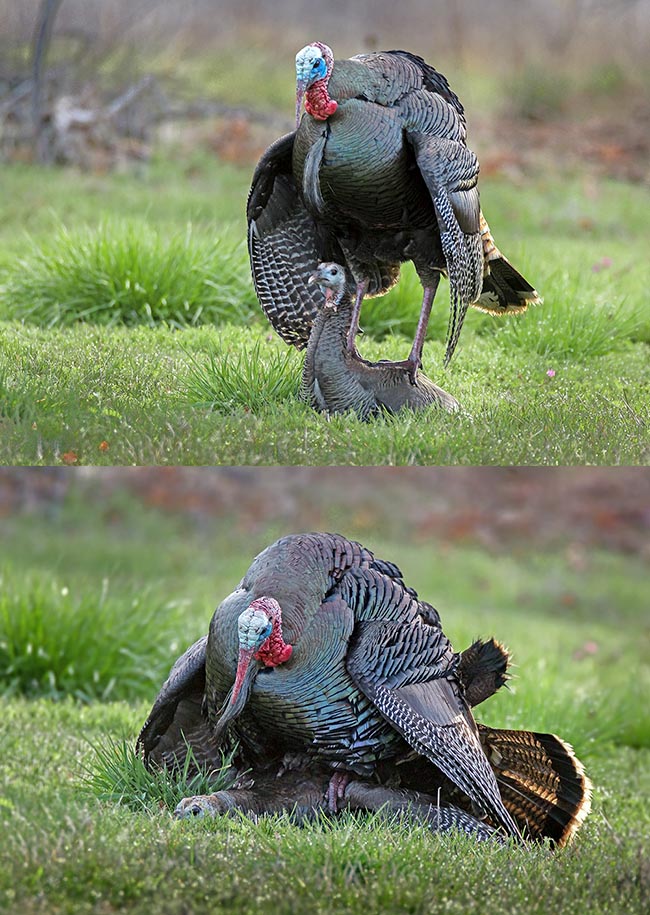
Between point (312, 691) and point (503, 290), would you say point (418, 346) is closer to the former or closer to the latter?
point (503, 290)

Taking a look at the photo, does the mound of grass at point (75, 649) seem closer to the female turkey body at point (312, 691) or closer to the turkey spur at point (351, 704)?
the turkey spur at point (351, 704)

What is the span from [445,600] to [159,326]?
316 cm

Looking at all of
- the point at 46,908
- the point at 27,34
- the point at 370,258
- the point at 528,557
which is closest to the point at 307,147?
the point at 370,258

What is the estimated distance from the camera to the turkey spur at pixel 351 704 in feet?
14.3

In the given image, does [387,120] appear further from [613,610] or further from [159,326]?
[613,610]

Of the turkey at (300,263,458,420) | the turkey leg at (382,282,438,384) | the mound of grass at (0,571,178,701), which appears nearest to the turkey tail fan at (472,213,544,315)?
the turkey leg at (382,282,438,384)

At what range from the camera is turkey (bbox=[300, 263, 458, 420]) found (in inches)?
215

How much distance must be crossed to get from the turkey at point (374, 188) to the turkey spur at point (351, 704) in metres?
1.29

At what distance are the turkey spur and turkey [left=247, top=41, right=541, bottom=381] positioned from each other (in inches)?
50.7

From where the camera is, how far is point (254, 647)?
4227mm

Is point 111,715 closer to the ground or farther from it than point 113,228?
closer to the ground

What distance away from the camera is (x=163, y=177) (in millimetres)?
12188

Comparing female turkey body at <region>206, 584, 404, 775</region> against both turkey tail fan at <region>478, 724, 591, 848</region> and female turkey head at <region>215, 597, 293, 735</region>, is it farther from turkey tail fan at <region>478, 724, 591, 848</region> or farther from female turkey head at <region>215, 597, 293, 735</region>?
turkey tail fan at <region>478, 724, 591, 848</region>

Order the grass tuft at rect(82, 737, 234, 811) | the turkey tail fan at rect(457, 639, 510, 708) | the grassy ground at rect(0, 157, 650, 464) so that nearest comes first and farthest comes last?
the grass tuft at rect(82, 737, 234, 811) < the turkey tail fan at rect(457, 639, 510, 708) < the grassy ground at rect(0, 157, 650, 464)
